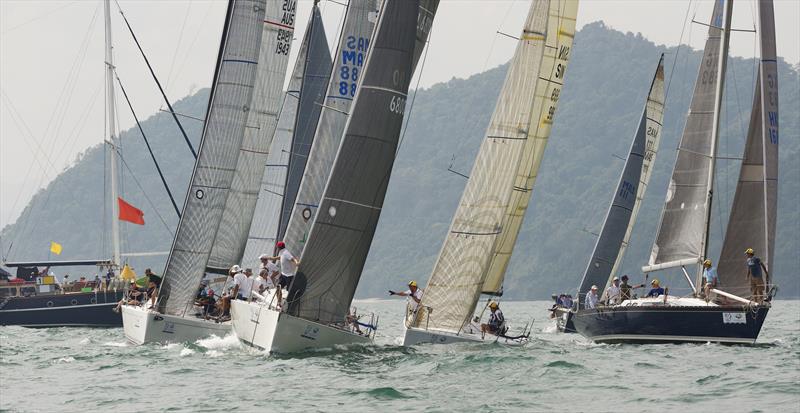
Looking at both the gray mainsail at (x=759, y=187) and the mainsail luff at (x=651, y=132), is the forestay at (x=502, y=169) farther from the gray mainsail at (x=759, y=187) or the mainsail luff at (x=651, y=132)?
the mainsail luff at (x=651, y=132)

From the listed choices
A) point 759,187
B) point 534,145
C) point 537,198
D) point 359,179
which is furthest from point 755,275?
point 537,198

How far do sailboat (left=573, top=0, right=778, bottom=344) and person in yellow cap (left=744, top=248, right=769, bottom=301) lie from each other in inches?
6.7

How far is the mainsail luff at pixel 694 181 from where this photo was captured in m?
29.8

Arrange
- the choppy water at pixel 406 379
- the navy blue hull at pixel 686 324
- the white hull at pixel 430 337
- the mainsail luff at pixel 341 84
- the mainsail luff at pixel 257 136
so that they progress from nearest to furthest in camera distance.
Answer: the choppy water at pixel 406 379 → the white hull at pixel 430 337 → the mainsail luff at pixel 341 84 → the navy blue hull at pixel 686 324 → the mainsail luff at pixel 257 136

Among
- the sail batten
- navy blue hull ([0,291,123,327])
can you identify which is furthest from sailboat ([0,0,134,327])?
the sail batten

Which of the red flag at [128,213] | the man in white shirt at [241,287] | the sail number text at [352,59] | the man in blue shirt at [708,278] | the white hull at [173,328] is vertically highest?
the sail number text at [352,59]

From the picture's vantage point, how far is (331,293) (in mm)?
22141

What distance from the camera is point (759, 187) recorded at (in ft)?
96.1

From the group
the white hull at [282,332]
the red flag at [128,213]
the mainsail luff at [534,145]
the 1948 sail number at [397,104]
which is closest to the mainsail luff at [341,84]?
the mainsail luff at [534,145]

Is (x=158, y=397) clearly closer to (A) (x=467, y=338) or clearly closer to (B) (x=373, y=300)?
(A) (x=467, y=338)

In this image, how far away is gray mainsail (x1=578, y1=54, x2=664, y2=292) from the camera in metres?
39.4

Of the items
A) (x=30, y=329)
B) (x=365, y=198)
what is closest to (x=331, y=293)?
(x=365, y=198)

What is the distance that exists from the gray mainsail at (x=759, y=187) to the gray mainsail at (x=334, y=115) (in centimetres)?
897

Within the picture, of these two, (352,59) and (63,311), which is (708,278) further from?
(63,311)
